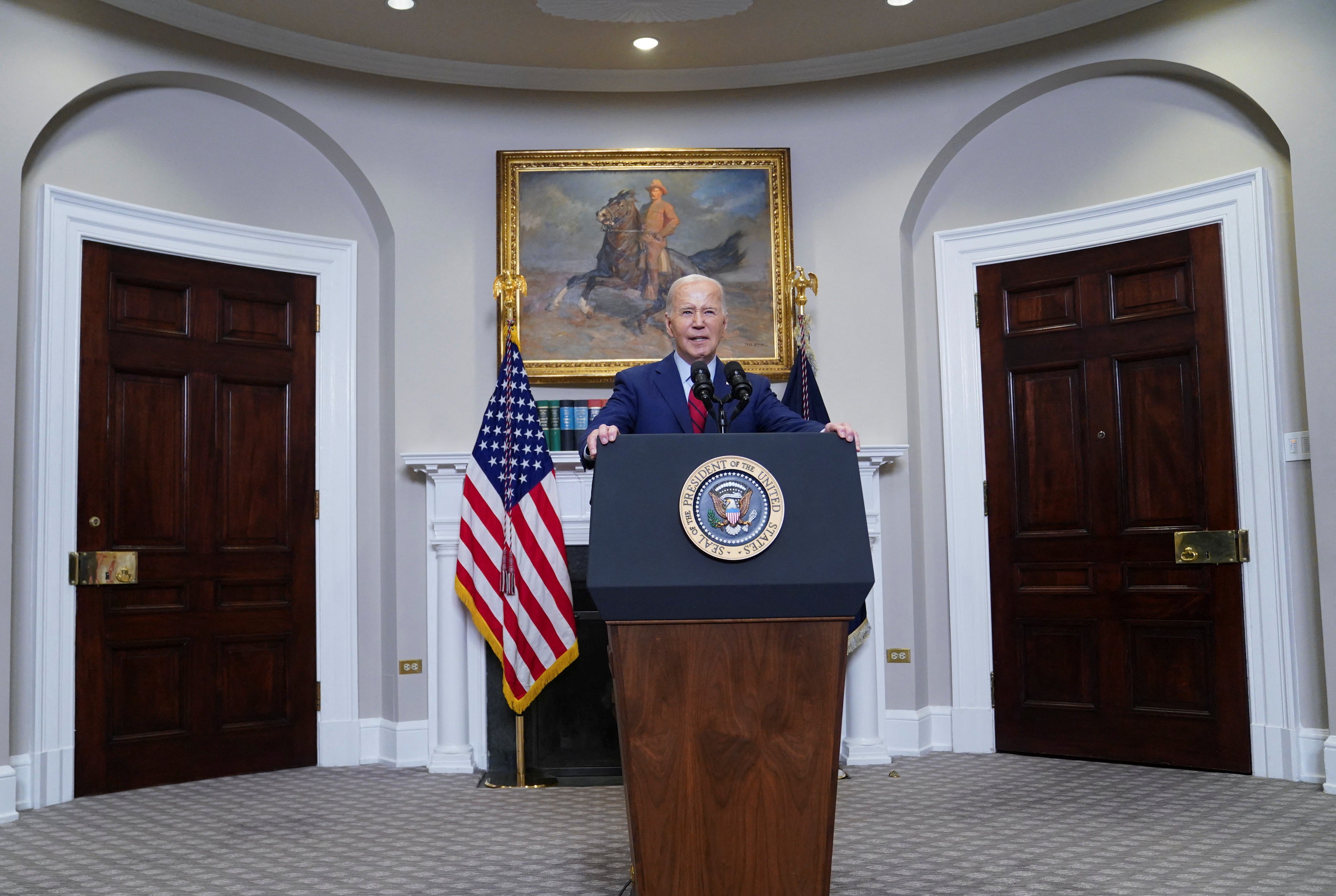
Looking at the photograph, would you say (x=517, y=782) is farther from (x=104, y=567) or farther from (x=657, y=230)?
(x=657, y=230)

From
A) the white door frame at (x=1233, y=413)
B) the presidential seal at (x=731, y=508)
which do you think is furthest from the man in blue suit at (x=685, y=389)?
the white door frame at (x=1233, y=413)

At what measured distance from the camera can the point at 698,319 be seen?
3.12 meters

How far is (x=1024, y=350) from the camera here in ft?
19.1

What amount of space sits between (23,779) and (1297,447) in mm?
5838

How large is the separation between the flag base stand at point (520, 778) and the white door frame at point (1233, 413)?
2240 millimetres

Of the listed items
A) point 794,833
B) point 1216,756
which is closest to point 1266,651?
point 1216,756

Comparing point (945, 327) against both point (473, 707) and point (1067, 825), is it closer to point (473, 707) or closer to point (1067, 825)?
point (1067, 825)

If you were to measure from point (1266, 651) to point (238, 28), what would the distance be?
5758mm

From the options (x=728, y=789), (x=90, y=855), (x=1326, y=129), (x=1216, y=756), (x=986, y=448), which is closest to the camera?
(x=728, y=789)

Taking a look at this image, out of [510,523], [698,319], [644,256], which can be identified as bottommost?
[510,523]

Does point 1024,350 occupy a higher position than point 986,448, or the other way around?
point 1024,350

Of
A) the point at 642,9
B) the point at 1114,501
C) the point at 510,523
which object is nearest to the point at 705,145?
the point at 642,9

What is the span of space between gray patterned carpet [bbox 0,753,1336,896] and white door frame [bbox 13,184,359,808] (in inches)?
13.2

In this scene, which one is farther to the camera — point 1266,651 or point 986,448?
point 986,448
